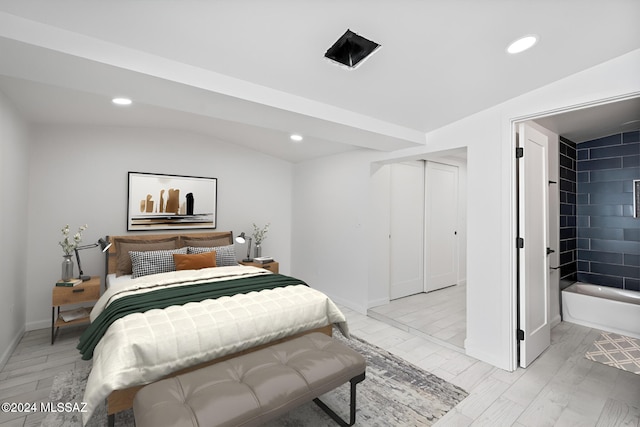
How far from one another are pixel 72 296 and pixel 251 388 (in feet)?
8.65

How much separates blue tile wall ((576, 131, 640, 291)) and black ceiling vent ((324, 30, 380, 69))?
12.8ft

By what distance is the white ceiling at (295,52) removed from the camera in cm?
151

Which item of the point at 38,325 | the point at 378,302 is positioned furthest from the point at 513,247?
the point at 38,325

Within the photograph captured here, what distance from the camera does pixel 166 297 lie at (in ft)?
7.64

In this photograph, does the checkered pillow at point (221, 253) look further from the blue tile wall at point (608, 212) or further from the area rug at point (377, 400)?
the blue tile wall at point (608, 212)

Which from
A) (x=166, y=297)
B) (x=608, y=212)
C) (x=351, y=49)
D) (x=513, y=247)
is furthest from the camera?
(x=608, y=212)

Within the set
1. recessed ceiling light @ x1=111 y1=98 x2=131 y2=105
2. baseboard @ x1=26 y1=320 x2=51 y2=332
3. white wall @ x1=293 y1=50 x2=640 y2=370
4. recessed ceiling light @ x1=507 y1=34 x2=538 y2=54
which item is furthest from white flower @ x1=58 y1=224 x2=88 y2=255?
recessed ceiling light @ x1=507 y1=34 x2=538 y2=54

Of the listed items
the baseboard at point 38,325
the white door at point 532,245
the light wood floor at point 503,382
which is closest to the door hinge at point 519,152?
the white door at point 532,245

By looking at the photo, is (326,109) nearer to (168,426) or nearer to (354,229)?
(354,229)

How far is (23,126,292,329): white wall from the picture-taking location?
3.32 metres

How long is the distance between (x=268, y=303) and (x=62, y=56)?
1.99 m

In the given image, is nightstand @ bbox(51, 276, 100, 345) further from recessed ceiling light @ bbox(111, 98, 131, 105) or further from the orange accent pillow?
recessed ceiling light @ bbox(111, 98, 131, 105)

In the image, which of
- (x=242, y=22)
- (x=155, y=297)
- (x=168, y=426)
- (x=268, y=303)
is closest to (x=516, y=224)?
(x=268, y=303)

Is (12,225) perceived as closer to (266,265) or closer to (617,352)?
(266,265)
